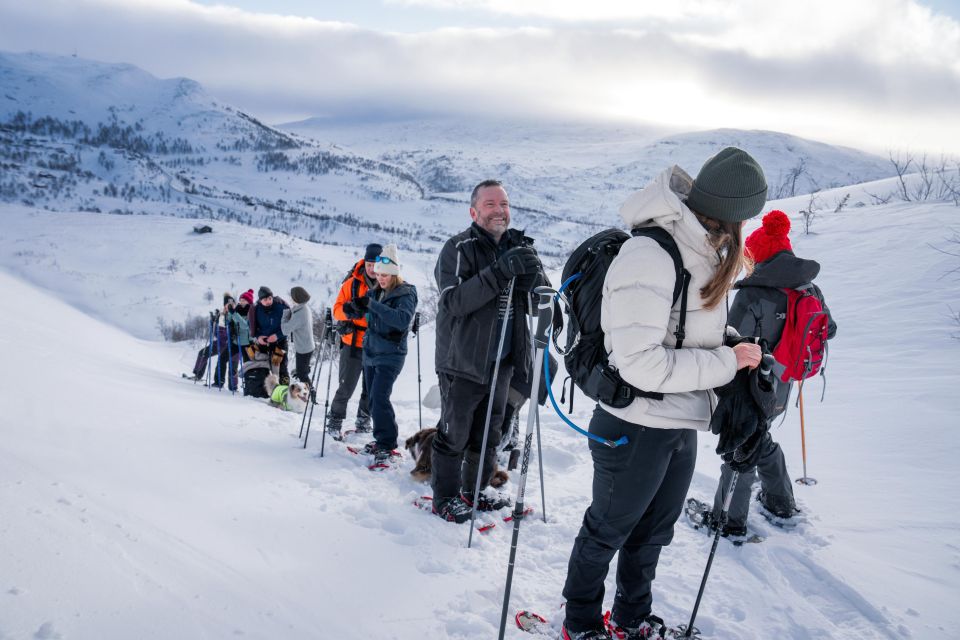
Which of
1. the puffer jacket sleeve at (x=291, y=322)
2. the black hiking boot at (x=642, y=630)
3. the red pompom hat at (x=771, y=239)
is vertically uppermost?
the red pompom hat at (x=771, y=239)

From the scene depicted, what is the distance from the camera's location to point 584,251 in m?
2.19

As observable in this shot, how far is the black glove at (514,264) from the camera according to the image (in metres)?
3.15

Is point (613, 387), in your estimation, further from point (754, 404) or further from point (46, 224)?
point (46, 224)

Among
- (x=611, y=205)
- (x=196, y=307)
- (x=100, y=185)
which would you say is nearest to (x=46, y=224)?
(x=196, y=307)

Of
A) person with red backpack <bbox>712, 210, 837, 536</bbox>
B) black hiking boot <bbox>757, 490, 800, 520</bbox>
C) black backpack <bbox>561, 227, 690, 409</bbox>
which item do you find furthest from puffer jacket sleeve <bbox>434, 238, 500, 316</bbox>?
black hiking boot <bbox>757, 490, 800, 520</bbox>

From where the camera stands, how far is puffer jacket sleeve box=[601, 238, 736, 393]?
75.3 inches

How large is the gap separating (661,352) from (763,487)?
2644mm

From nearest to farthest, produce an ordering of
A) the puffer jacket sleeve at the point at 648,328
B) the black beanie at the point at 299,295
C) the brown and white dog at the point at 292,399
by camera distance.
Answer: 1. the puffer jacket sleeve at the point at 648,328
2. the brown and white dog at the point at 292,399
3. the black beanie at the point at 299,295

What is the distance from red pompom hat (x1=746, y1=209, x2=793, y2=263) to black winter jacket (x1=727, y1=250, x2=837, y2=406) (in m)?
0.05

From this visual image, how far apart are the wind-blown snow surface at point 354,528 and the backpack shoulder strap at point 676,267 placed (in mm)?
1710

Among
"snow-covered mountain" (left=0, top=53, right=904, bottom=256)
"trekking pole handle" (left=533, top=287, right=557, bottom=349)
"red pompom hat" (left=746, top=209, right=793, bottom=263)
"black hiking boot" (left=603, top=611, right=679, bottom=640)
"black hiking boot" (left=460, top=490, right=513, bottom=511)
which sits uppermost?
"snow-covered mountain" (left=0, top=53, right=904, bottom=256)

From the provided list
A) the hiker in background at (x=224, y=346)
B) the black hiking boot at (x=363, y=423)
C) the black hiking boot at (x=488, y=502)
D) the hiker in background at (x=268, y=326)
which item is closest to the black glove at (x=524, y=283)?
the black hiking boot at (x=488, y=502)

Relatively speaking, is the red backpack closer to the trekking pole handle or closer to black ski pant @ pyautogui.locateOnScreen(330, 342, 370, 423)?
the trekking pole handle

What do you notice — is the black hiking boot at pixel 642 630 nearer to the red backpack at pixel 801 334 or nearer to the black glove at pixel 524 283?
the red backpack at pixel 801 334
